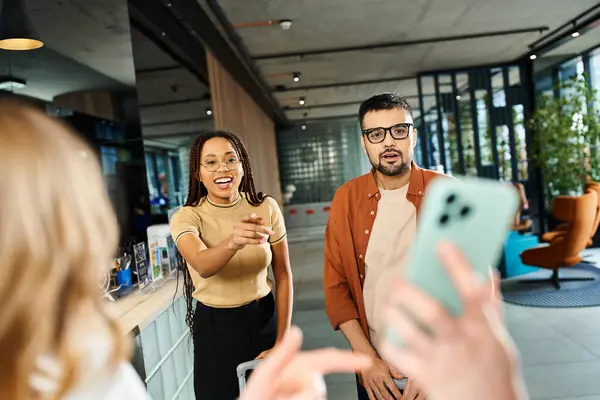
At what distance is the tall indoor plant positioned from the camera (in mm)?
7613

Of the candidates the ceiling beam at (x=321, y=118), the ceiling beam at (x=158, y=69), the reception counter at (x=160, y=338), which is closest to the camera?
the reception counter at (x=160, y=338)

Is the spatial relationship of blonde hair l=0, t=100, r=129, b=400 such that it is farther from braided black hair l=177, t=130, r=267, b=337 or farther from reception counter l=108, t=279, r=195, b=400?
reception counter l=108, t=279, r=195, b=400

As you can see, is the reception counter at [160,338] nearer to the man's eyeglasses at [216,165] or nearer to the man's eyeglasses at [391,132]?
the man's eyeglasses at [216,165]

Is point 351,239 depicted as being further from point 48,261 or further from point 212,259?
point 48,261

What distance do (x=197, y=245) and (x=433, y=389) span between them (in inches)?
55.1

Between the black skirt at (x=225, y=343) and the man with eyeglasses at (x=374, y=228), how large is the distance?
0.29m

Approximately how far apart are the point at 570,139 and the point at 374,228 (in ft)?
24.1

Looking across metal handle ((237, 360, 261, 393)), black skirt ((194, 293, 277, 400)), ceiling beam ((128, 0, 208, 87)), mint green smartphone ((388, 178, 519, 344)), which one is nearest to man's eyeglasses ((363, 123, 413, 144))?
black skirt ((194, 293, 277, 400))

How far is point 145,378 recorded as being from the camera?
232 cm

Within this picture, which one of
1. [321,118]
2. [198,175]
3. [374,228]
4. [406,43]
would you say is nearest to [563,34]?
[406,43]

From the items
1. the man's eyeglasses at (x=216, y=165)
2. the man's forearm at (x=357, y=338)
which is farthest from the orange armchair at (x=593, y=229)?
the man's eyeglasses at (x=216, y=165)

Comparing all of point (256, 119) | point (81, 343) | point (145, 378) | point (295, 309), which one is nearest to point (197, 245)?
point (145, 378)

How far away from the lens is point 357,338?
1796 millimetres

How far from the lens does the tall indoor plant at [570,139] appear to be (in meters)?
7.61
